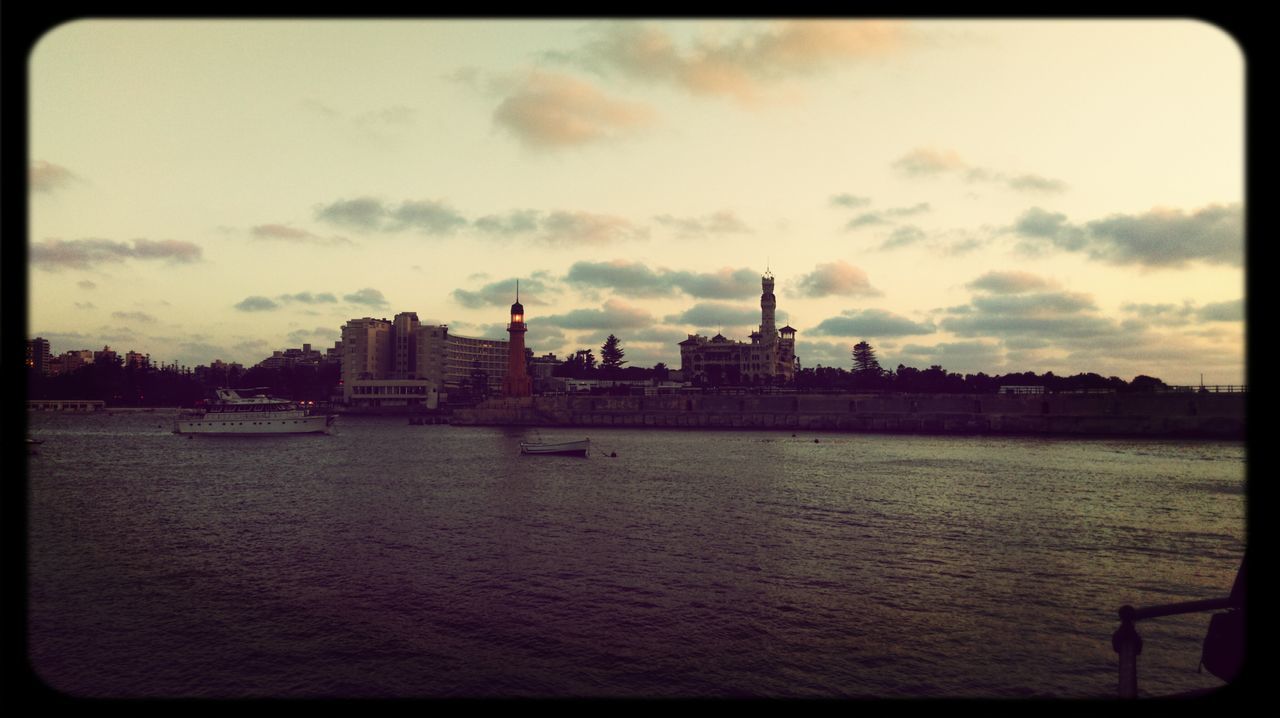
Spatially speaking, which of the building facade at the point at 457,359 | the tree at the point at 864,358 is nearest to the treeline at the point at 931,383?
the tree at the point at 864,358

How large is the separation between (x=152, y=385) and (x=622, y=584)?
182436 millimetres

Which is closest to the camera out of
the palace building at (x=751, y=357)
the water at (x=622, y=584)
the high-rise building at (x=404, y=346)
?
the water at (x=622, y=584)

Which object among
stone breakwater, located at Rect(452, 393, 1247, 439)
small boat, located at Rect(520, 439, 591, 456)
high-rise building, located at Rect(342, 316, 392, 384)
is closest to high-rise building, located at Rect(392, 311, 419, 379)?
high-rise building, located at Rect(342, 316, 392, 384)

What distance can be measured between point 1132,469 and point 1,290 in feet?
184

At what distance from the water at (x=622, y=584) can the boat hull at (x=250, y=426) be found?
46.0 metres

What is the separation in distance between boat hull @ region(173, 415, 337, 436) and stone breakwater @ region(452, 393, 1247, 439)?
2572 cm

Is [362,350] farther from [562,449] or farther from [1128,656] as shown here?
[1128,656]

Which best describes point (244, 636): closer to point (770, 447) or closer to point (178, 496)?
point (178, 496)

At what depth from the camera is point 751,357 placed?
5787 inches

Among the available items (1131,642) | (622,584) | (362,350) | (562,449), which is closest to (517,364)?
(562,449)

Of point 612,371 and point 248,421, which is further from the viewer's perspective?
point 612,371

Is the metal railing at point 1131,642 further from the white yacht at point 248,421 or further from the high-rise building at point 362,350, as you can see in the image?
the high-rise building at point 362,350

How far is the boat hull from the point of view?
84188 mm

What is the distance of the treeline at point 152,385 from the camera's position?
15762 centimetres
